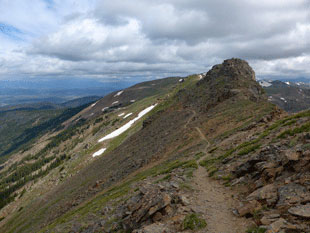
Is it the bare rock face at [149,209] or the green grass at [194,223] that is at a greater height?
A: the green grass at [194,223]

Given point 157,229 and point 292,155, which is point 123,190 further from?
point 292,155

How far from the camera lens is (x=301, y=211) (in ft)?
30.1

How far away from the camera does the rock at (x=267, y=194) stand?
11266 mm

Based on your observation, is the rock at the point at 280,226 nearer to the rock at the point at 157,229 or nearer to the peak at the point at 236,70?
the rock at the point at 157,229

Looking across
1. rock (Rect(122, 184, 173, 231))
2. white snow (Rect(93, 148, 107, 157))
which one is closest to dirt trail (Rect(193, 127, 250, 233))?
rock (Rect(122, 184, 173, 231))

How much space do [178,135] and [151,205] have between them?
1096 inches

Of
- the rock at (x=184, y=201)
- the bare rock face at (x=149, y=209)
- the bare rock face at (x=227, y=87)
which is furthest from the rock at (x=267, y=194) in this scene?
the bare rock face at (x=227, y=87)

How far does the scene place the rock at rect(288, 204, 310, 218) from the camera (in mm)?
8898

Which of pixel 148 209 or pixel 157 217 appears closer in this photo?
pixel 157 217

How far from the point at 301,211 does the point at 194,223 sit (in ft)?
18.6

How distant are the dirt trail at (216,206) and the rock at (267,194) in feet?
4.98

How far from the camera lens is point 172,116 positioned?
58500 mm

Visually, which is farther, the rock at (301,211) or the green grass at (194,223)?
the green grass at (194,223)

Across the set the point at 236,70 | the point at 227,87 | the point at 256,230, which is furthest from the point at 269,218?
the point at 236,70
